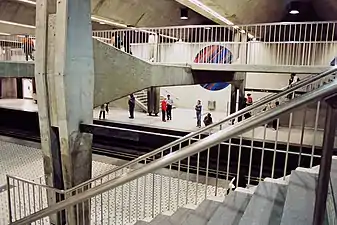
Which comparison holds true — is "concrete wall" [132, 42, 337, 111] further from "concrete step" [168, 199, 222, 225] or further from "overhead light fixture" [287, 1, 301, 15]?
"concrete step" [168, 199, 222, 225]

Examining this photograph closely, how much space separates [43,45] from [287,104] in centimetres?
296

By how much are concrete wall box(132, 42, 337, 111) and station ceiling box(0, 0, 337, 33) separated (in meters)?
1.10

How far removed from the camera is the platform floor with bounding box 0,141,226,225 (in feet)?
18.2

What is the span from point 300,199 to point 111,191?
189 inches

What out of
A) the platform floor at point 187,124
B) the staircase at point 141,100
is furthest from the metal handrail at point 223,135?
the staircase at point 141,100

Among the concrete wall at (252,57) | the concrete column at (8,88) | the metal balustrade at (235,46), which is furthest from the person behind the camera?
the concrete column at (8,88)

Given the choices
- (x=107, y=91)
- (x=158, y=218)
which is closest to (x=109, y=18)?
(x=107, y=91)

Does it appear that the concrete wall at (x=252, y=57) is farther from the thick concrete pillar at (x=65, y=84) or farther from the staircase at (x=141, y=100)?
the thick concrete pillar at (x=65, y=84)

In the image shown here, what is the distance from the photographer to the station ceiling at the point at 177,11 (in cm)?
924

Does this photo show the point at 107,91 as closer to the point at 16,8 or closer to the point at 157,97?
the point at 16,8

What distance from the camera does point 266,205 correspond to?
252cm

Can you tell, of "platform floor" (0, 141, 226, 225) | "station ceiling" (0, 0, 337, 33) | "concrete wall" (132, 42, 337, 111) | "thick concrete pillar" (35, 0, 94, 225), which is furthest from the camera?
"concrete wall" (132, 42, 337, 111)

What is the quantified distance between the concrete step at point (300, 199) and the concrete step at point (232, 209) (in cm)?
49

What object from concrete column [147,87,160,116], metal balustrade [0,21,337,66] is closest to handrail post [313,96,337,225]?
metal balustrade [0,21,337,66]
